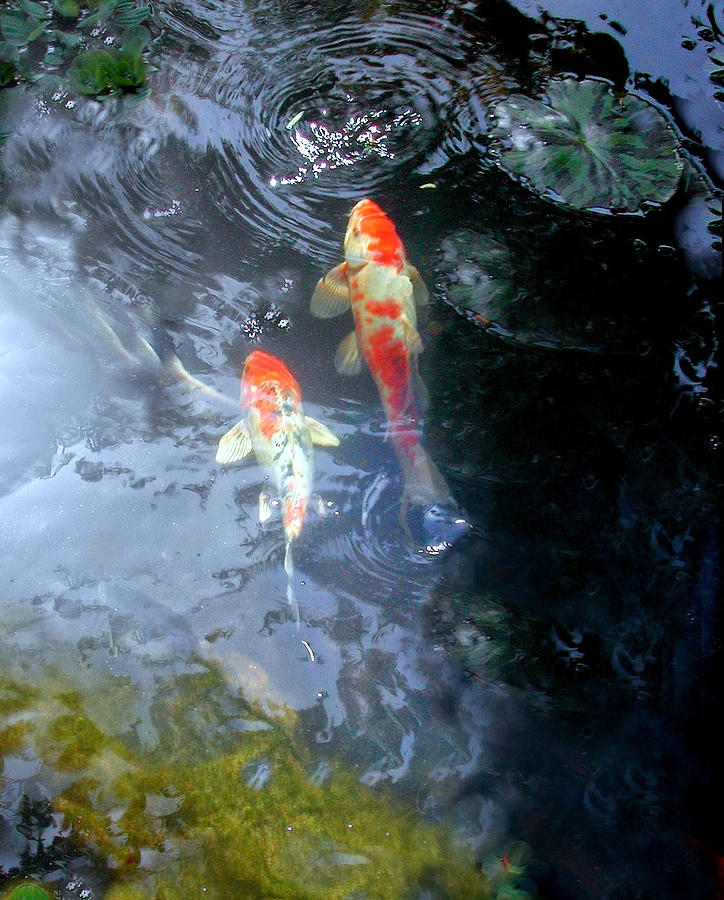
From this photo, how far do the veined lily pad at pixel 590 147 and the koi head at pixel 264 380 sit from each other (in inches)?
43.2

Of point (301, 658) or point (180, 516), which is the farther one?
point (180, 516)

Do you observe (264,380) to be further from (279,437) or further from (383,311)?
(383,311)

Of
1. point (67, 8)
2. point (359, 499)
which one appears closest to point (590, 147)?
point (359, 499)

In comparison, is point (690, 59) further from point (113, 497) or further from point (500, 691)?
point (113, 497)

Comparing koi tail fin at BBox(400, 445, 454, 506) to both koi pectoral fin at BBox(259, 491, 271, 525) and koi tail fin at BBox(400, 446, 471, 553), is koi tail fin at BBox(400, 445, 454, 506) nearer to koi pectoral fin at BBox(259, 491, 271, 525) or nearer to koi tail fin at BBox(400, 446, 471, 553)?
koi tail fin at BBox(400, 446, 471, 553)

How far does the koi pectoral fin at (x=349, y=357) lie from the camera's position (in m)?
2.32

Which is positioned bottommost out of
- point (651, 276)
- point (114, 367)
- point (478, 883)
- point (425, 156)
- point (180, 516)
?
point (478, 883)

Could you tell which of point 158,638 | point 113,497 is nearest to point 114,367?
point 113,497

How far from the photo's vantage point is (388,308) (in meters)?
2.29

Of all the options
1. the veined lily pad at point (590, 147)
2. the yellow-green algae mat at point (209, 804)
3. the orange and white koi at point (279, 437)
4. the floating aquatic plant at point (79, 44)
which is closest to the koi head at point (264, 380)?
the orange and white koi at point (279, 437)

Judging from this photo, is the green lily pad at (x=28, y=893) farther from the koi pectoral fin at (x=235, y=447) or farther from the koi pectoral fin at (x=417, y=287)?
the koi pectoral fin at (x=417, y=287)

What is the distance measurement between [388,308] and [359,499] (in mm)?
633

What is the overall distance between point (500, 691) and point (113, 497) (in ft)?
4.29

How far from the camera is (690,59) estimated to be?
8.41 ft
